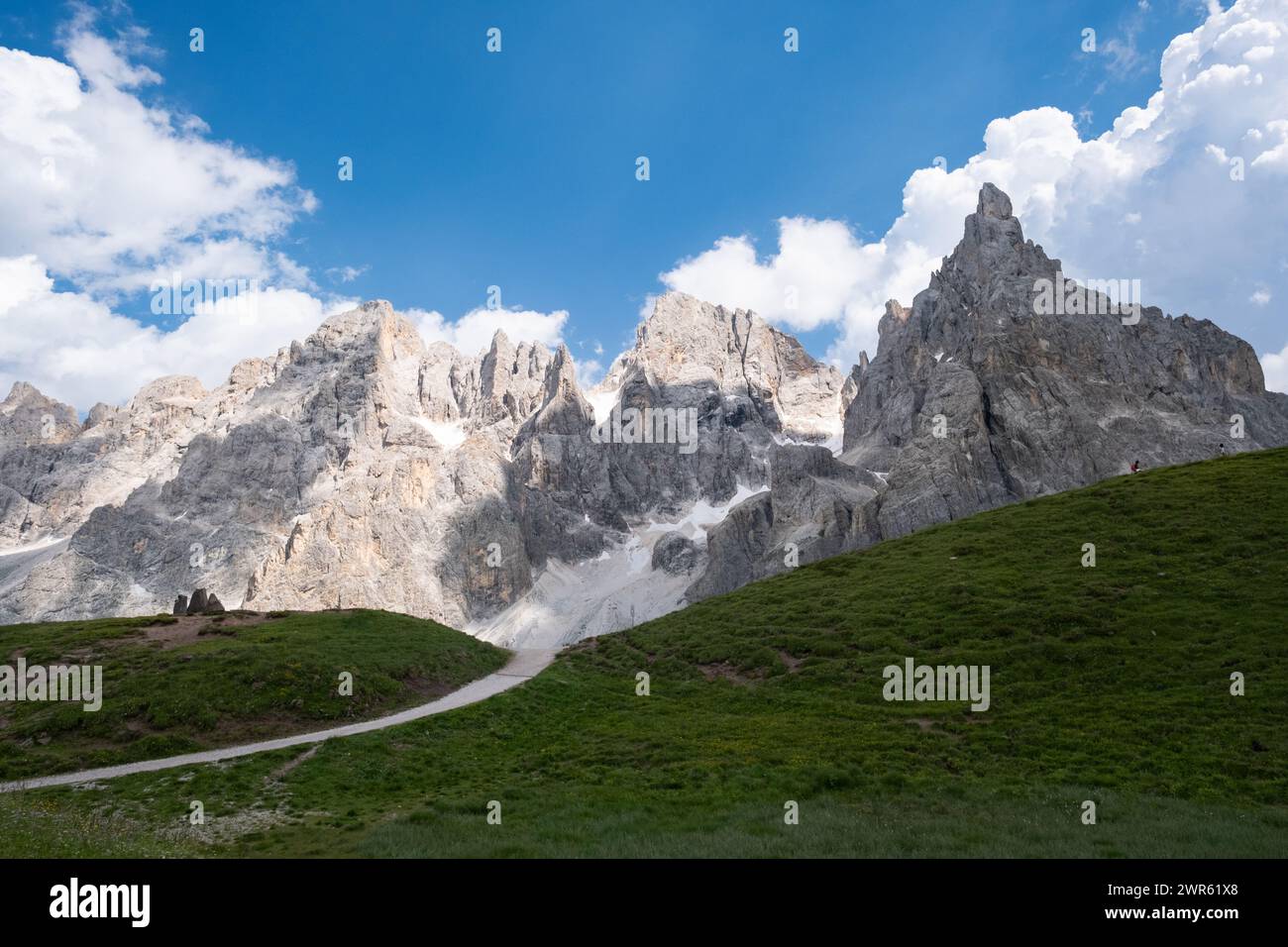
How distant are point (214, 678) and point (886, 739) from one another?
95.9 ft

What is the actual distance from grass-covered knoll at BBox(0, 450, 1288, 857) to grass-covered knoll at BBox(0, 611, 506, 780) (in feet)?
18.0

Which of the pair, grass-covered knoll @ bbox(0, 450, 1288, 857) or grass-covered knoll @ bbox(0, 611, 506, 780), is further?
grass-covered knoll @ bbox(0, 611, 506, 780)

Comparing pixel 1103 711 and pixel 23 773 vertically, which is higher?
pixel 1103 711

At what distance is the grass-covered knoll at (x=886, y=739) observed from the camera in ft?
56.9

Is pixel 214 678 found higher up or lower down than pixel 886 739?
higher up

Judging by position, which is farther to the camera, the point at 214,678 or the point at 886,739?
the point at 214,678

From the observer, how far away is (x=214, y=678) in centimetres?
3422

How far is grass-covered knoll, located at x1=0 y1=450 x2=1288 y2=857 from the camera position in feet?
56.9

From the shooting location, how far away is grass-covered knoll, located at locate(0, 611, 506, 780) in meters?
29.0

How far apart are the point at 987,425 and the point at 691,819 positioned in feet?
554

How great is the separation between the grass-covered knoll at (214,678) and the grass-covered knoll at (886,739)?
5499mm
